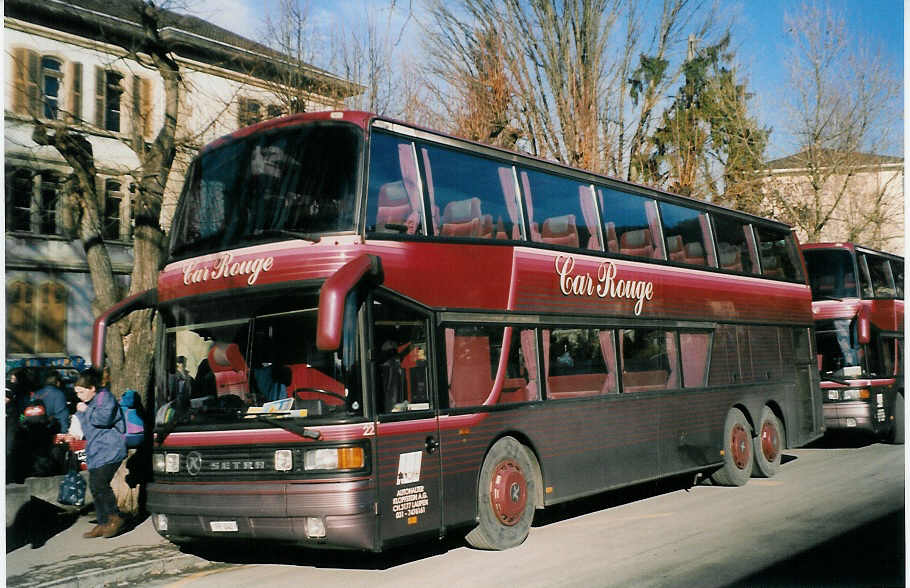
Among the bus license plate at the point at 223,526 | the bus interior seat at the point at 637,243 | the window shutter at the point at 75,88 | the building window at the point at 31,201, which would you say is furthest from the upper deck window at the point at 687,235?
the window shutter at the point at 75,88

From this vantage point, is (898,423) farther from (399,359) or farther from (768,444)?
(399,359)

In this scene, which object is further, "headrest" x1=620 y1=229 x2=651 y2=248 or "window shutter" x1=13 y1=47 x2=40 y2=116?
"window shutter" x1=13 y1=47 x2=40 y2=116

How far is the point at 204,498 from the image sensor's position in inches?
327

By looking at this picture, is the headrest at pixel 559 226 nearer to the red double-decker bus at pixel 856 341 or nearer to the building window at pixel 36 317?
the red double-decker bus at pixel 856 341

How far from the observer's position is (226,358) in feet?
27.2

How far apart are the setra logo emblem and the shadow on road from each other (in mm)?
4427

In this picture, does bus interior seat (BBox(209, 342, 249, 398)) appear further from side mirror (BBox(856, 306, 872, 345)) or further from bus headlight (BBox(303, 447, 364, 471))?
side mirror (BBox(856, 306, 872, 345))

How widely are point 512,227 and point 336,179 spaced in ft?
8.13

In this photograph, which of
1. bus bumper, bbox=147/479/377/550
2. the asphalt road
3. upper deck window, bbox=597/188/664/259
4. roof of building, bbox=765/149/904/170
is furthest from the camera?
roof of building, bbox=765/149/904/170

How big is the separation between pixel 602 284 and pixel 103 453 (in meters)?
5.77

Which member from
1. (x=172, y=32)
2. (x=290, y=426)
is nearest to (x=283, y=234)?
(x=290, y=426)

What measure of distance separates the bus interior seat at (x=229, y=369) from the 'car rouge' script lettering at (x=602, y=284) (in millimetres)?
3941

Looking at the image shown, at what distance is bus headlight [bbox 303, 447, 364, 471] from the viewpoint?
781cm

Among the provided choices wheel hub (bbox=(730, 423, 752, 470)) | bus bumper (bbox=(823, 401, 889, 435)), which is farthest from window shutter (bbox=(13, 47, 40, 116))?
bus bumper (bbox=(823, 401, 889, 435))
